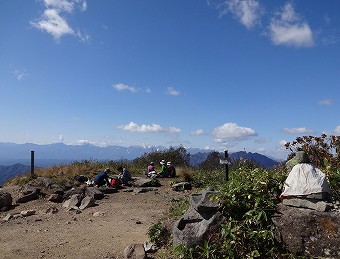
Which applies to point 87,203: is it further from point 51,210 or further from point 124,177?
point 124,177

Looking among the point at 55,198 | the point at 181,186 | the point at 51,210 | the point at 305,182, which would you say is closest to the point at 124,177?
the point at 181,186

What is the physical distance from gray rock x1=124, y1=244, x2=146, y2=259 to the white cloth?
2.82 metres

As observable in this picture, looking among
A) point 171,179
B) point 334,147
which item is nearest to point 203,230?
point 334,147

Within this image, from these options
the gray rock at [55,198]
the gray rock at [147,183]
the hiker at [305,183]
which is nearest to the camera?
the hiker at [305,183]

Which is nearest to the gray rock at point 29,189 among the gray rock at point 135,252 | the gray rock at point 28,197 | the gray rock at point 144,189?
the gray rock at point 28,197

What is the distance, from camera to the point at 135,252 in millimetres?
6836

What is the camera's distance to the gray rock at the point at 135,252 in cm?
668

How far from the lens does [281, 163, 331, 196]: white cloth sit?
223 inches

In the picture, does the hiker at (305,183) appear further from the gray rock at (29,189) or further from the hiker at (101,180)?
the gray rock at (29,189)

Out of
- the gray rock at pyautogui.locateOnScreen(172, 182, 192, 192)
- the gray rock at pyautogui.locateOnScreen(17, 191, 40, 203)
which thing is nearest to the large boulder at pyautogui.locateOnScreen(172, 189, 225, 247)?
the gray rock at pyautogui.locateOnScreen(172, 182, 192, 192)

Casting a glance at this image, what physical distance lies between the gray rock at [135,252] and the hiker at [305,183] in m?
2.78

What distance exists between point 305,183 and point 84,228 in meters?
6.34

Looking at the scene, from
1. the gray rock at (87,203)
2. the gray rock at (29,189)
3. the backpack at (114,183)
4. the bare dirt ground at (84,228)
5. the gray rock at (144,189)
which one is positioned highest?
the backpack at (114,183)

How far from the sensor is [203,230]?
6.04 meters
